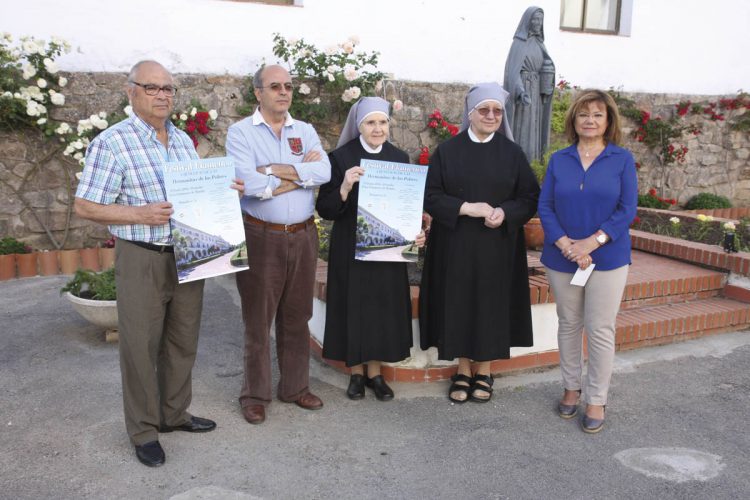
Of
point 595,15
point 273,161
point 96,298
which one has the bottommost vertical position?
point 96,298

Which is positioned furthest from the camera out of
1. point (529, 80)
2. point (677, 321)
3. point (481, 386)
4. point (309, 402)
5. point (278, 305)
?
point (529, 80)

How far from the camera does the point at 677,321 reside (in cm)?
492

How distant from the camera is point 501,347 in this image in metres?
3.77

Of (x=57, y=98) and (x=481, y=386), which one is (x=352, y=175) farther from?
(x=57, y=98)

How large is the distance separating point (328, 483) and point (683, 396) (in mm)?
2431

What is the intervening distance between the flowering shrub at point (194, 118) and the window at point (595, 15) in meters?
5.25

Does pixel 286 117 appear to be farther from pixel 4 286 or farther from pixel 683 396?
pixel 4 286

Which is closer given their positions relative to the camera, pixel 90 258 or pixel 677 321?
pixel 677 321

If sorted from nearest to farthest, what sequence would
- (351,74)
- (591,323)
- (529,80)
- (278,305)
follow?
(591,323) < (278,305) < (529,80) < (351,74)

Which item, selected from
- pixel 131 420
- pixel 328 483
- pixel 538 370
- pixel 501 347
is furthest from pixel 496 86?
pixel 131 420

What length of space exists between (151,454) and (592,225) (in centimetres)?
252

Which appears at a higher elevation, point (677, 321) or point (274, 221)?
point (274, 221)

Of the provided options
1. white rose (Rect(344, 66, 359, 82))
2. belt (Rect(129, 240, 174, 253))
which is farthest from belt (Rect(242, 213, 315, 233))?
white rose (Rect(344, 66, 359, 82))

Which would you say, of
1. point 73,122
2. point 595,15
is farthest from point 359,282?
point 595,15
